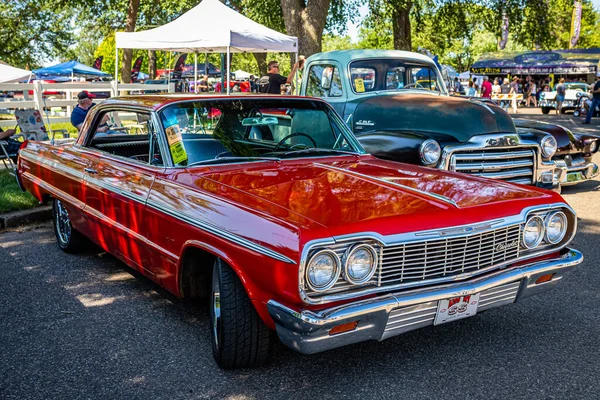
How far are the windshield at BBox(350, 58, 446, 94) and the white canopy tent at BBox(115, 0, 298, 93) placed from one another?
4618 millimetres

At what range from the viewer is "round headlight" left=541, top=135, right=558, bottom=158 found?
7.54 meters

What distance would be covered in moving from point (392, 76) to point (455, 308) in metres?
5.64

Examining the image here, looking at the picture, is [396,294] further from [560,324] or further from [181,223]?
[560,324]

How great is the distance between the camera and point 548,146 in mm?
7551

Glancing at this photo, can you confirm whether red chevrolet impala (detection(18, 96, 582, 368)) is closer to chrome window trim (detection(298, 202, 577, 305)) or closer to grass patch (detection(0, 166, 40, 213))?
chrome window trim (detection(298, 202, 577, 305))

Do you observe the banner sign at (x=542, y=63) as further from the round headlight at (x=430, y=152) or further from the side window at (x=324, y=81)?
the round headlight at (x=430, y=152)

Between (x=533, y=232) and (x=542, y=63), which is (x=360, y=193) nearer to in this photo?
(x=533, y=232)

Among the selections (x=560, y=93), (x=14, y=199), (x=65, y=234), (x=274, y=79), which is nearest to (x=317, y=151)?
(x=65, y=234)

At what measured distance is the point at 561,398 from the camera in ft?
10.2

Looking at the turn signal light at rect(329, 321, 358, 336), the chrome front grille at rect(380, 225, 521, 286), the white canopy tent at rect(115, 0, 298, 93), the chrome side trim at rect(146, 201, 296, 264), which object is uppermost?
the white canopy tent at rect(115, 0, 298, 93)

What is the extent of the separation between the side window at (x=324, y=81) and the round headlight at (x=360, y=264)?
5433mm

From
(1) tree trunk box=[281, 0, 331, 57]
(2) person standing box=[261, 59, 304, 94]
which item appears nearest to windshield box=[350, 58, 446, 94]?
(2) person standing box=[261, 59, 304, 94]

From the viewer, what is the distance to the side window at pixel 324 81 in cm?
823

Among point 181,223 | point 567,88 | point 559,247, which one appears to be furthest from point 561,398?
point 567,88
